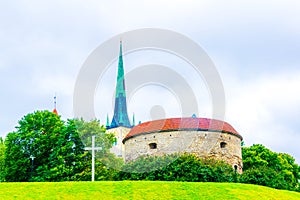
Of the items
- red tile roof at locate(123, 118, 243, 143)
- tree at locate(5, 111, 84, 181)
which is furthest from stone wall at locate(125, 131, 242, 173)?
tree at locate(5, 111, 84, 181)

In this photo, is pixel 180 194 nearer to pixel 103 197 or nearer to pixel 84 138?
pixel 103 197

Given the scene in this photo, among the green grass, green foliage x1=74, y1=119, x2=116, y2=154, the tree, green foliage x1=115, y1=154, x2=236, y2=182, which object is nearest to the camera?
the green grass

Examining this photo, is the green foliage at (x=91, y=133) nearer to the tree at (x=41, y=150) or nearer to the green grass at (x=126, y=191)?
the tree at (x=41, y=150)

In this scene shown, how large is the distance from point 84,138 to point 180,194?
18385 mm

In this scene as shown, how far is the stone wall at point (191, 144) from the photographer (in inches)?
1374

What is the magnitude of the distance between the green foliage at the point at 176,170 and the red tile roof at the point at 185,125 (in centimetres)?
322

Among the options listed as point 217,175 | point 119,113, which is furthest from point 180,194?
point 119,113

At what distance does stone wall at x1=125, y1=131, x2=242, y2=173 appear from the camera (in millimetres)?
34906

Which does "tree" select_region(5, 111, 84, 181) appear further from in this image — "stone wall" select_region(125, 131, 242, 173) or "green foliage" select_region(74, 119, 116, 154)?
"stone wall" select_region(125, 131, 242, 173)

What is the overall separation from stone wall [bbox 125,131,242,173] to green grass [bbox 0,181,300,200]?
12488mm

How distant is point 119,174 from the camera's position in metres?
31.6

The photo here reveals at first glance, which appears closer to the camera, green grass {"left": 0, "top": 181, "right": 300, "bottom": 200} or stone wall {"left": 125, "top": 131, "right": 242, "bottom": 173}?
green grass {"left": 0, "top": 181, "right": 300, "bottom": 200}

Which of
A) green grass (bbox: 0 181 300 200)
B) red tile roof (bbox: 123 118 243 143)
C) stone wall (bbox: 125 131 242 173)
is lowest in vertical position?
green grass (bbox: 0 181 300 200)

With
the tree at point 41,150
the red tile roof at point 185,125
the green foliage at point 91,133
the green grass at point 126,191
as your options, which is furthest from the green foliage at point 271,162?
the green grass at point 126,191
